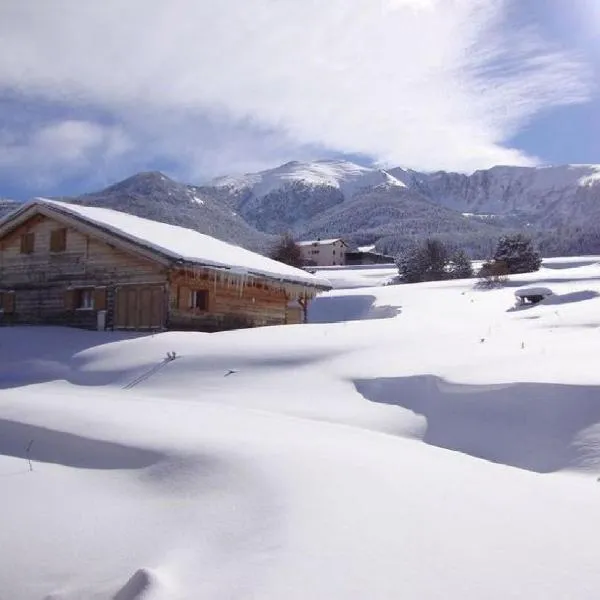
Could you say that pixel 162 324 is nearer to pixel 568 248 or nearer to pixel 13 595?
pixel 13 595

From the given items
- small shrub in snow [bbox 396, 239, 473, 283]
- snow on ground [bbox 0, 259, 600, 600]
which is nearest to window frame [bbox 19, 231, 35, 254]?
snow on ground [bbox 0, 259, 600, 600]

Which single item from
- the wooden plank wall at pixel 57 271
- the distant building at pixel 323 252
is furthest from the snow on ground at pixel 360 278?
the wooden plank wall at pixel 57 271

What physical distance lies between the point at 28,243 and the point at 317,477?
21235mm

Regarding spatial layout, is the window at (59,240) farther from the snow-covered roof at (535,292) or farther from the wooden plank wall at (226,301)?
the snow-covered roof at (535,292)

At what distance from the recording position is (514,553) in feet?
13.6

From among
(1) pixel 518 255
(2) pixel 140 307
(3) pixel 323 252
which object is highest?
(3) pixel 323 252

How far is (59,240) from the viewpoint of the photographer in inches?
895

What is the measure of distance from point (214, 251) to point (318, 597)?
66.0ft

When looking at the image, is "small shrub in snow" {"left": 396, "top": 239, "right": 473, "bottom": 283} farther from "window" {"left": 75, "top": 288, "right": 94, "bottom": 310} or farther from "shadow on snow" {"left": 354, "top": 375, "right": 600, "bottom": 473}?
"shadow on snow" {"left": 354, "top": 375, "right": 600, "bottom": 473}

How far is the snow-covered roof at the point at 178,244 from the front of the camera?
19.9 m

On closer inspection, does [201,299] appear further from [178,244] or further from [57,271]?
[57,271]

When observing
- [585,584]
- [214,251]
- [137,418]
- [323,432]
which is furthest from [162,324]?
[585,584]

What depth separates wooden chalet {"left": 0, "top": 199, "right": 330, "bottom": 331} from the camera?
20.1 meters

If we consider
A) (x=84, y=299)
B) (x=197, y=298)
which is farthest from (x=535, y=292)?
(x=84, y=299)
